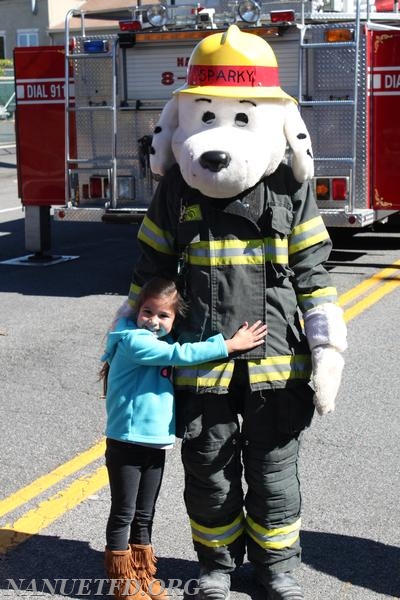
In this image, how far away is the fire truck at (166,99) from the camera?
8.62m

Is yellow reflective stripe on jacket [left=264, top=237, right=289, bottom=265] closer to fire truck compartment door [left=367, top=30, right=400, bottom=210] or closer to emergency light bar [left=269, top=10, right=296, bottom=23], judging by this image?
emergency light bar [left=269, top=10, right=296, bottom=23]

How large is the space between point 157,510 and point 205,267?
1375 millimetres

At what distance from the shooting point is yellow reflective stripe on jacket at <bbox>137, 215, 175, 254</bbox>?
367 centimetres

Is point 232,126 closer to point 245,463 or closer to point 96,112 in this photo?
point 245,463

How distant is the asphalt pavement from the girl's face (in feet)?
3.19

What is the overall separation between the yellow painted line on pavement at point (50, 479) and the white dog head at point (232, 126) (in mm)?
1790

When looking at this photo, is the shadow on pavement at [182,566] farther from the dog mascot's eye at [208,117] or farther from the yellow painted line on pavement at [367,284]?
the yellow painted line on pavement at [367,284]

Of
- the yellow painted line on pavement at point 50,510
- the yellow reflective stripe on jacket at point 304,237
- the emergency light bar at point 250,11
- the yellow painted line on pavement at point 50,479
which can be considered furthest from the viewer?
the emergency light bar at point 250,11

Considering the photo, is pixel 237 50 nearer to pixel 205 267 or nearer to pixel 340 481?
pixel 205 267

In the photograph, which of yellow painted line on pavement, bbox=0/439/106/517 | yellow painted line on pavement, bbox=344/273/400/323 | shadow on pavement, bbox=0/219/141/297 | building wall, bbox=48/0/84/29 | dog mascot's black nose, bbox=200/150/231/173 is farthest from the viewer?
building wall, bbox=48/0/84/29

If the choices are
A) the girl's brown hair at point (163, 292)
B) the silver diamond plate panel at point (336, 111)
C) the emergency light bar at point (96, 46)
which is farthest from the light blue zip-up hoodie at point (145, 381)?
the emergency light bar at point (96, 46)

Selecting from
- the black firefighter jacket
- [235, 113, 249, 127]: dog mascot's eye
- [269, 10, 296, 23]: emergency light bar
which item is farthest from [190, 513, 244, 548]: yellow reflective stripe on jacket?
[269, 10, 296, 23]: emergency light bar

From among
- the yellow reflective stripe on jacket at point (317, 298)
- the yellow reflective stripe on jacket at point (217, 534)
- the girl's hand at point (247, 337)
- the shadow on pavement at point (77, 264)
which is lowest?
the shadow on pavement at point (77, 264)

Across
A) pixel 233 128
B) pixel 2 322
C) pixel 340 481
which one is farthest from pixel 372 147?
pixel 233 128
